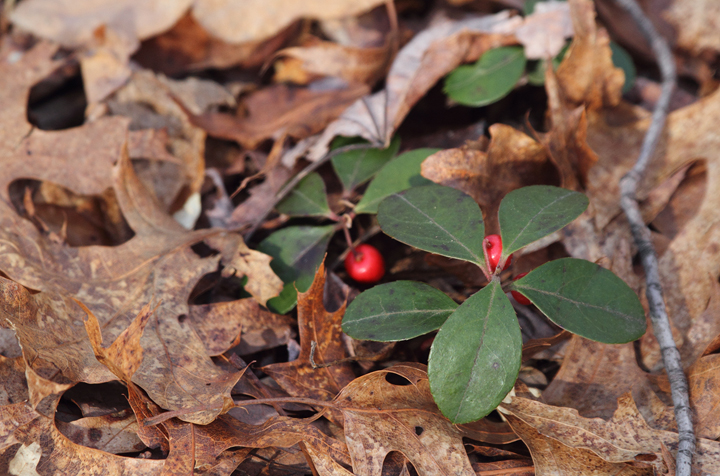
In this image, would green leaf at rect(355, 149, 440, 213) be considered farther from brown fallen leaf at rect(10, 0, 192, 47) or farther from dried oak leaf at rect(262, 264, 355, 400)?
brown fallen leaf at rect(10, 0, 192, 47)

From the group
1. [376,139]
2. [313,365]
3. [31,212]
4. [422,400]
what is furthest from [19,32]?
[422,400]

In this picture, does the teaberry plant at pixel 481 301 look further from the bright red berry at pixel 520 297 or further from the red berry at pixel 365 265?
the red berry at pixel 365 265

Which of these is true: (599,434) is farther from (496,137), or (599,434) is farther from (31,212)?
(31,212)

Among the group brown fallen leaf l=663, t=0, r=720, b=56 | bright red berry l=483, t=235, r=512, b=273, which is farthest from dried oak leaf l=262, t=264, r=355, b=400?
brown fallen leaf l=663, t=0, r=720, b=56

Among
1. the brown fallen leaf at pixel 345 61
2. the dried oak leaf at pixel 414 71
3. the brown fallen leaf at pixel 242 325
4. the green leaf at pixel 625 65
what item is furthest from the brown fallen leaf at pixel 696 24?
the brown fallen leaf at pixel 242 325

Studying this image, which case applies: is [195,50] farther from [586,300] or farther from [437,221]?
[586,300]

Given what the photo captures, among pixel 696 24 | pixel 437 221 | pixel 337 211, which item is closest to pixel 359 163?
pixel 337 211
